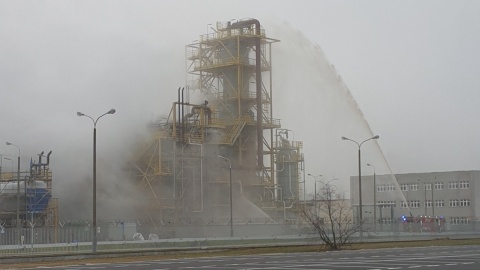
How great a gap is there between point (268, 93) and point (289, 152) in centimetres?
912

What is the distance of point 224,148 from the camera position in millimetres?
92812

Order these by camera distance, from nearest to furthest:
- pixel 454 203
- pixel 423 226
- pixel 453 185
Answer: pixel 423 226, pixel 454 203, pixel 453 185

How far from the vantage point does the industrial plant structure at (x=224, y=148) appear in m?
85.9

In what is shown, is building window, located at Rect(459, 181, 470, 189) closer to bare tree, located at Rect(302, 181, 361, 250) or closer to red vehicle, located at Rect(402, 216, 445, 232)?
bare tree, located at Rect(302, 181, 361, 250)

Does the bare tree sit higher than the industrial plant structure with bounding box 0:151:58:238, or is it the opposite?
the industrial plant structure with bounding box 0:151:58:238

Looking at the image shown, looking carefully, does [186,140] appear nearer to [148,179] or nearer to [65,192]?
[148,179]

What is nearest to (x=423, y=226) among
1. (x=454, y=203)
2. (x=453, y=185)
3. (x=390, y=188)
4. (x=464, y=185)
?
(x=464, y=185)

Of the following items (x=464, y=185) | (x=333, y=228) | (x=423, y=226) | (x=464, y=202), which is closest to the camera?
(x=333, y=228)

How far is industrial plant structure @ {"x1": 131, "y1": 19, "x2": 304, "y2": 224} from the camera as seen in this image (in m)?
85.9

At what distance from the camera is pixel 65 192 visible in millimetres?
84188

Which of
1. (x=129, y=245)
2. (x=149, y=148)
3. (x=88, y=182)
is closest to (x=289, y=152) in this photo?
(x=149, y=148)

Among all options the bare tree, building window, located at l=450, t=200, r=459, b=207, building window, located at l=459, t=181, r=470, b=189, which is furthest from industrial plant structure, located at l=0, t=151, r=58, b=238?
building window, located at l=450, t=200, r=459, b=207

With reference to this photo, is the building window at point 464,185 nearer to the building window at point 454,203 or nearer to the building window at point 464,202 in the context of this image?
the building window at point 464,202

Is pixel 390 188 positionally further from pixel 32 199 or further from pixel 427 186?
pixel 32 199
